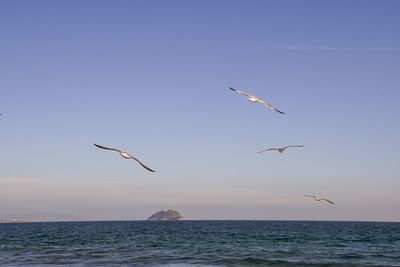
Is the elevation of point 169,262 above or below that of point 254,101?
below

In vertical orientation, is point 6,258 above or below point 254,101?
below

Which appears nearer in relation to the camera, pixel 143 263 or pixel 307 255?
pixel 143 263

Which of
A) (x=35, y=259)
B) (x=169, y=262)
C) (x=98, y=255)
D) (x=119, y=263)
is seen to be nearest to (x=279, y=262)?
(x=169, y=262)

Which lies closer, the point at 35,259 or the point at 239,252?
the point at 35,259

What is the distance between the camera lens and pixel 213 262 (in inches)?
1604

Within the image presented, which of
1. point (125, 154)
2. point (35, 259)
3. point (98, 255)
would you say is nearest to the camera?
point (125, 154)

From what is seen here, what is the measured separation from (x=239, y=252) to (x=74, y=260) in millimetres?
16349

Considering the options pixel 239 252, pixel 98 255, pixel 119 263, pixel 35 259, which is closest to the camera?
pixel 119 263

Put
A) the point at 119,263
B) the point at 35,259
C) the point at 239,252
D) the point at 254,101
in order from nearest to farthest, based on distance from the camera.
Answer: the point at 254,101 < the point at 119,263 < the point at 35,259 < the point at 239,252

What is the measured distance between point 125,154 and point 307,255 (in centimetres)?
3531

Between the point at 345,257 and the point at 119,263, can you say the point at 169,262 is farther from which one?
the point at 345,257

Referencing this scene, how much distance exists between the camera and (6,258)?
142ft

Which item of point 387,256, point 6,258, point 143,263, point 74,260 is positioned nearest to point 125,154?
point 143,263

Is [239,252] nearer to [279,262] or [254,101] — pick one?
A: [279,262]
